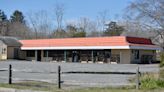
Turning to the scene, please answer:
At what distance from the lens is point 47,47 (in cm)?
6744

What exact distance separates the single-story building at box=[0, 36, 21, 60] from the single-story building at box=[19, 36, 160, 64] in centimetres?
333

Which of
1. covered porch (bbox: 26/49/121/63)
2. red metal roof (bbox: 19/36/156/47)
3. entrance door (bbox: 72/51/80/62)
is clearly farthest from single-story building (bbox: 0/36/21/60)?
entrance door (bbox: 72/51/80/62)

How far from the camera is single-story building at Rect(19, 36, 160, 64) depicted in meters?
58.0

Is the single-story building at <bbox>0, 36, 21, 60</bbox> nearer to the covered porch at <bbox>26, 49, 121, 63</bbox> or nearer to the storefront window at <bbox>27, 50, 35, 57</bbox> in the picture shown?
the storefront window at <bbox>27, 50, 35, 57</bbox>

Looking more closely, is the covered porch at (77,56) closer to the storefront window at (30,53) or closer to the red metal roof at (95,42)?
the storefront window at (30,53)

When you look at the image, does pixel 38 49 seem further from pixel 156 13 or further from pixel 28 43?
pixel 156 13

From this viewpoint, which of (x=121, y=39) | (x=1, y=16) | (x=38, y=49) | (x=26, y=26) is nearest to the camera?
(x=121, y=39)

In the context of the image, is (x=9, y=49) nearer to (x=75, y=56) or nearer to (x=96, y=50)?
(x=75, y=56)

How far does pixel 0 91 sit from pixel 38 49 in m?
52.9

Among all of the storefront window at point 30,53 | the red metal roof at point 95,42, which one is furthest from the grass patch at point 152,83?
the storefront window at point 30,53

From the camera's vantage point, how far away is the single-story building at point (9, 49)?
72125 mm

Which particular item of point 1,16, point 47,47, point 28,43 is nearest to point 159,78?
point 47,47

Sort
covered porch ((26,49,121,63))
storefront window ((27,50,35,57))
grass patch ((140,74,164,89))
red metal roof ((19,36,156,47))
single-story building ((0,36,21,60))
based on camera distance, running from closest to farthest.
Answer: grass patch ((140,74,164,89)), red metal roof ((19,36,156,47)), covered porch ((26,49,121,63)), single-story building ((0,36,21,60)), storefront window ((27,50,35,57))

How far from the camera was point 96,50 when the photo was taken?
61.5 metres
